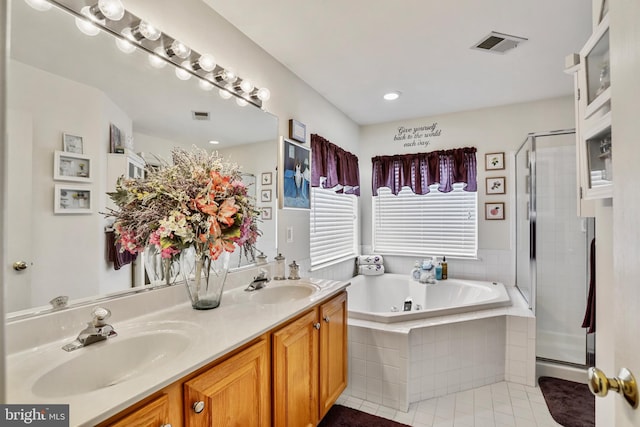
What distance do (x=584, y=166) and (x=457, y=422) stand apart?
1.67 meters

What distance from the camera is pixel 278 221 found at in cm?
229

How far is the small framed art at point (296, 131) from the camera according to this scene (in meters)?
2.43

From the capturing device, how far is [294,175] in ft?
8.06

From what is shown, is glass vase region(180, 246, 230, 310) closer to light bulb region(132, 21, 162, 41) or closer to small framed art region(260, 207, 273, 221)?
small framed art region(260, 207, 273, 221)

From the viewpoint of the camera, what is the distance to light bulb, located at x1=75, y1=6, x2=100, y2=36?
1.20 meters

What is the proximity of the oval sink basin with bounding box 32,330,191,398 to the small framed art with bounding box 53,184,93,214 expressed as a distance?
1.57ft

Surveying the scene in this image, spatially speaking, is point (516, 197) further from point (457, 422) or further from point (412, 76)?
point (457, 422)

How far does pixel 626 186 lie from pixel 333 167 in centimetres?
258

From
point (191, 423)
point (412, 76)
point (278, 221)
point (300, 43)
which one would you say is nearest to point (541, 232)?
point (412, 76)

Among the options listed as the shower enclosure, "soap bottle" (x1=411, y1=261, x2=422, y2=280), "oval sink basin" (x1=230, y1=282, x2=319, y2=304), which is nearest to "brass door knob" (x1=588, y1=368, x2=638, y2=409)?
"oval sink basin" (x1=230, y1=282, x2=319, y2=304)

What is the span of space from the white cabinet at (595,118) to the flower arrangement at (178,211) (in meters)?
1.38

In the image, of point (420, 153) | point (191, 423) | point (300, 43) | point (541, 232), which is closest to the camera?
point (191, 423)

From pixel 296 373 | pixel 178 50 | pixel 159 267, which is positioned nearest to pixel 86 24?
pixel 178 50

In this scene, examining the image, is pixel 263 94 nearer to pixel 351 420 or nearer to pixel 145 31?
pixel 145 31
